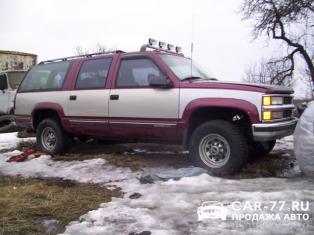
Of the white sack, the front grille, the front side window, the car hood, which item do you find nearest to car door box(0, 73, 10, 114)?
the front side window

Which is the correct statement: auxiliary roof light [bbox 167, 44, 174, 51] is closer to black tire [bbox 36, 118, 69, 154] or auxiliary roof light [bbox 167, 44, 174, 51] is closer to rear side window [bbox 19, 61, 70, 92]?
rear side window [bbox 19, 61, 70, 92]

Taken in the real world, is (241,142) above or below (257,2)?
below

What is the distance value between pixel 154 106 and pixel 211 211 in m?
2.63

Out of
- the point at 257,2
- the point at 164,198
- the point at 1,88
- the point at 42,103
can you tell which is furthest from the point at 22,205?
the point at 257,2

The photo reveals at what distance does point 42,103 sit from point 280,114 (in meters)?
4.51

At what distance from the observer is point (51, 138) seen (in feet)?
28.6

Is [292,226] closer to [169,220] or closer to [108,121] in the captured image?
[169,220]

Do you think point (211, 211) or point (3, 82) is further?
point (3, 82)

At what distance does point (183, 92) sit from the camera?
671 cm

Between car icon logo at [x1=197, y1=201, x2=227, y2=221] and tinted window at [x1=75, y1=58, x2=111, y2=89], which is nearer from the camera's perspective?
car icon logo at [x1=197, y1=201, x2=227, y2=221]

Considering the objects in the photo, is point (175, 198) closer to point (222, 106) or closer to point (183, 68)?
point (222, 106)

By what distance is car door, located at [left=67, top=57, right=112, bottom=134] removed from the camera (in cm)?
773

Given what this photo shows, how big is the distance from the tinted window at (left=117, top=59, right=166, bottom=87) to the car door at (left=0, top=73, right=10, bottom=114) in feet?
22.3

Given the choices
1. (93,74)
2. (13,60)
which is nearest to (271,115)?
(93,74)
